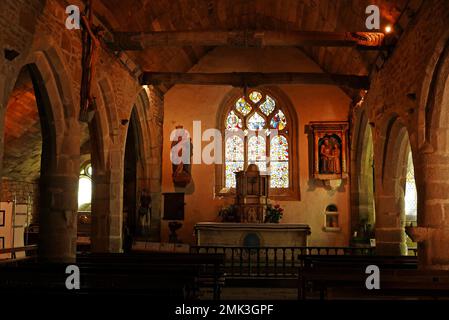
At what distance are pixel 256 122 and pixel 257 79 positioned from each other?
157 inches

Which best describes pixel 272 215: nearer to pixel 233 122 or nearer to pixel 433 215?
pixel 233 122

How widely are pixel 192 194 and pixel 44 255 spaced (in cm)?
737

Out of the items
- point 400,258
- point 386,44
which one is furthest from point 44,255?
point 386,44

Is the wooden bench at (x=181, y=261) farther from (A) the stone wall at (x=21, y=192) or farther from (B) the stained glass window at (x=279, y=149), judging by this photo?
(B) the stained glass window at (x=279, y=149)

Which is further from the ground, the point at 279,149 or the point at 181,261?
the point at 279,149

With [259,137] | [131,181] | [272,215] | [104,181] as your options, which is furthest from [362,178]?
[104,181]

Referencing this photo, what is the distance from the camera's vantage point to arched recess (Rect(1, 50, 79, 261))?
7.99 metres

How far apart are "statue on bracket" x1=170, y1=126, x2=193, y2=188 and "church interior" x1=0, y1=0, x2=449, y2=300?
0.04 meters

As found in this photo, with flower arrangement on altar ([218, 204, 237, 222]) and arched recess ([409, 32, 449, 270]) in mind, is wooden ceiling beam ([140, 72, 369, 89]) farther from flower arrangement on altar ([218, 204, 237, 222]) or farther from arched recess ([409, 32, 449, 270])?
arched recess ([409, 32, 449, 270])

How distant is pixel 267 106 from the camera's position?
15.9 m

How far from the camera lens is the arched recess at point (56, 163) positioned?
7992 millimetres

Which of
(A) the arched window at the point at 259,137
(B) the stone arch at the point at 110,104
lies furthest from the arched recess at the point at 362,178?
(B) the stone arch at the point at 110,104

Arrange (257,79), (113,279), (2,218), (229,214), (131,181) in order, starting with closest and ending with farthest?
1. (113,279)
2. (2,218)
3. (257,79)
4. (229,214)
5. (131,181)

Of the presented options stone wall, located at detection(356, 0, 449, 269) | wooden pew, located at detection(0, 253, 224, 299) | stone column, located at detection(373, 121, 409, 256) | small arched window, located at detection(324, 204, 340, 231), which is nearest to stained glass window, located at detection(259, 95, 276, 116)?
small arched window, located at detection(324, 204, 340, 231)
